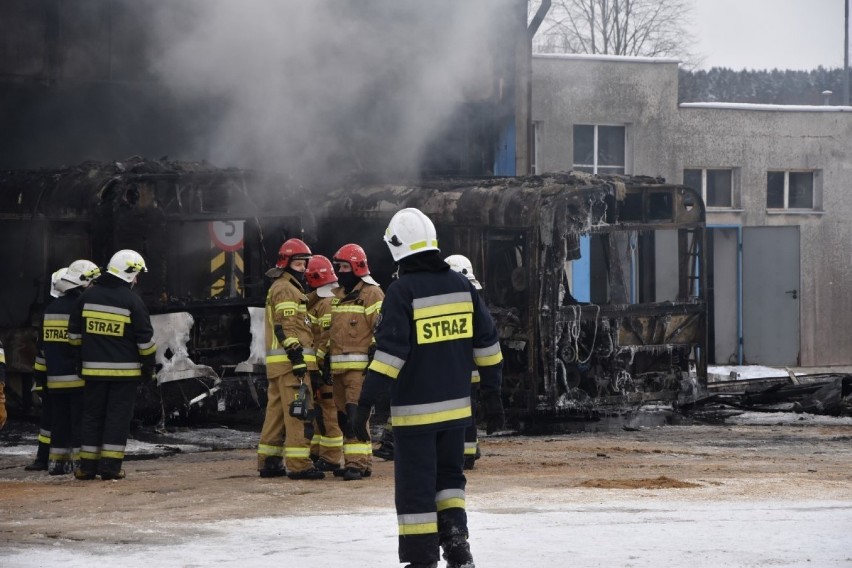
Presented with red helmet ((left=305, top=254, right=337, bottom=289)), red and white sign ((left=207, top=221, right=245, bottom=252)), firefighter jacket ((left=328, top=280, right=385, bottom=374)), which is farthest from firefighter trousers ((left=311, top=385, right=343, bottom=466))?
red and white sign ((left=207, top=221, right=245, bottom=252))

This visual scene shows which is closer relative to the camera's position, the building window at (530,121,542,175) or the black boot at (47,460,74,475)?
the black boot at (47,460,74,475)

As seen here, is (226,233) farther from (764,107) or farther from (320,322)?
(764,107)

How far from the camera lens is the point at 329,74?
58.7ft

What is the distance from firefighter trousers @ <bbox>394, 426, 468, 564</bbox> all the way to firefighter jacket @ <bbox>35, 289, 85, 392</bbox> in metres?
4.54

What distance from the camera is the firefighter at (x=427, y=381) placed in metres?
6.42

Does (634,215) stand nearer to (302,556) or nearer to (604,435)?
(604,435)

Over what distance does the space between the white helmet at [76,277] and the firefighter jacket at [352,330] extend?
Answer: 6.33 feet

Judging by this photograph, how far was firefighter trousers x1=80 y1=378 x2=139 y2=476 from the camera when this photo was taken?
1002 centimetres

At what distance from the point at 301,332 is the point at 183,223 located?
3.54 metres

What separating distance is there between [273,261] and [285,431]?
3970mm

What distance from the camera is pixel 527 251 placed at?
13328 millimetres

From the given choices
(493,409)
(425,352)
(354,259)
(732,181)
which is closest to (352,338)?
(354,259)

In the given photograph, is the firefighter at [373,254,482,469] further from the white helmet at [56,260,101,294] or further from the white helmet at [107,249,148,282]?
the white helmet at [56,260,101,294]

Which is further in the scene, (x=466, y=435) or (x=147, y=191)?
(x=147, y=191)
